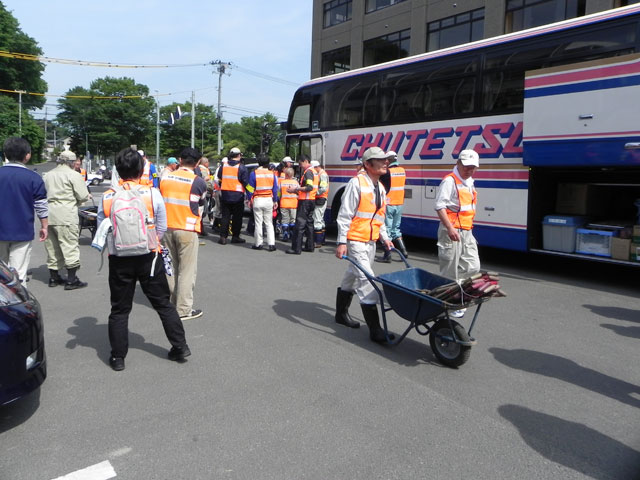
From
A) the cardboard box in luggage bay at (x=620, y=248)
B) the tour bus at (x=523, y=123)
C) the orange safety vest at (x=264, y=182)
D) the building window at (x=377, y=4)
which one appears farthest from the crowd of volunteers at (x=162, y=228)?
the building window at (x=377, y=4)

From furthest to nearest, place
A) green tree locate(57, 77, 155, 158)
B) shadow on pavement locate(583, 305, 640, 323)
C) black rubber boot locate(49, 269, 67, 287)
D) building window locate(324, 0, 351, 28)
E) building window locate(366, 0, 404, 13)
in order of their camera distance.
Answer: green tree locate(57, 77, 155, 158)
building window locate(324, 0, 351, 28)
building window locate(366, 0, 404, 13)
black rubber boot locate(49, 269, 67, 287)
shadow on pavement locate(583, 305, 640, 323)

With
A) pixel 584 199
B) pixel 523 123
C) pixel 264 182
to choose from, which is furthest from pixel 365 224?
pixel 264 182

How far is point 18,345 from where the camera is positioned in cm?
320

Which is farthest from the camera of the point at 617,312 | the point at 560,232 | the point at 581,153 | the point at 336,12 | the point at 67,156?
the point at 336,12

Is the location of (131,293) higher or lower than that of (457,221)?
lower

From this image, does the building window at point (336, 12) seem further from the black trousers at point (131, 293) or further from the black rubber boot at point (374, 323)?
the black trousers at point (131, 293)

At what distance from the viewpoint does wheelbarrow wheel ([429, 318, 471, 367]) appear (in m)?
4.30

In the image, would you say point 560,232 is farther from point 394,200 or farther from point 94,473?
point 94,473

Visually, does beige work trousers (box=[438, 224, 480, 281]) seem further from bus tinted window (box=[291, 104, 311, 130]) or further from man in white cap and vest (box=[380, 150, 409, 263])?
bus tinted window (box=[291, 104, 311, 130])

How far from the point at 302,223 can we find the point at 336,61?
23.1 m

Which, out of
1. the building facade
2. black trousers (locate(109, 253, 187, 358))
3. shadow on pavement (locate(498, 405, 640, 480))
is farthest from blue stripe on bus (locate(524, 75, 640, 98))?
the building facade

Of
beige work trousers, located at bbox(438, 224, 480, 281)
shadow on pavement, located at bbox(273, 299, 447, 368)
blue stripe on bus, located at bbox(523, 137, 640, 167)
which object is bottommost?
shadow on pavement, located at bbox(273, 299, 447, 368)

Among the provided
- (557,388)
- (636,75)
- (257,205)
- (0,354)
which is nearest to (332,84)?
(257,205)

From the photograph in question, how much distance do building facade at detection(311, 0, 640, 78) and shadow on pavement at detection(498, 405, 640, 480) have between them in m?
19.2
